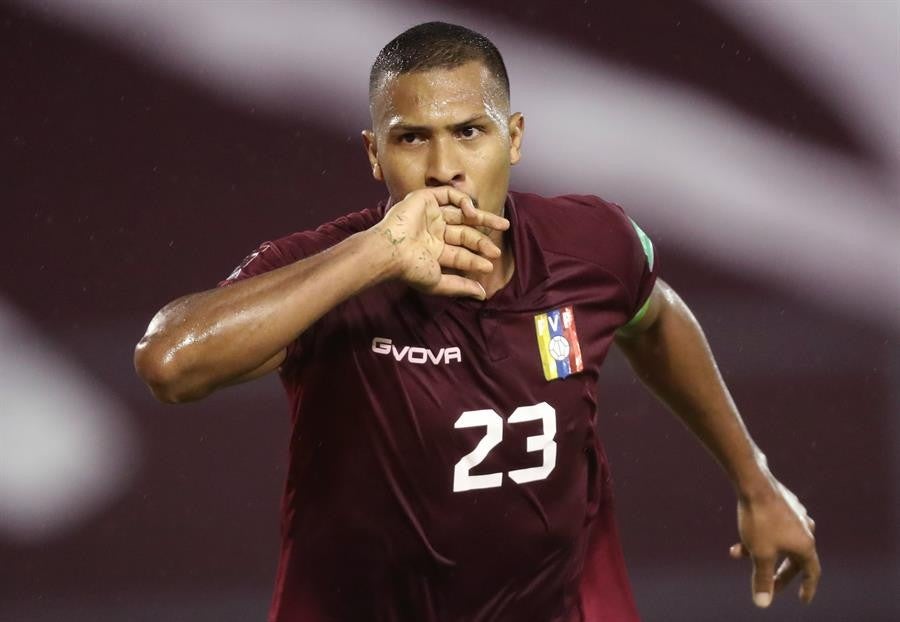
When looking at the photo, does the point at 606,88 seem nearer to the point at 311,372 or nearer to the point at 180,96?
the point at 180,96

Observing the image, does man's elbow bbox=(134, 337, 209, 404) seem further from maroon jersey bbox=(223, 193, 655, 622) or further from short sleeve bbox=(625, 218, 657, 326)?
short sleeve bbox=(625, 218, 657, 326)

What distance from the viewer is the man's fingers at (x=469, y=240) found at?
7.56 ft

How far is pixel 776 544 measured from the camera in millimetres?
2818

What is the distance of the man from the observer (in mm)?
2344

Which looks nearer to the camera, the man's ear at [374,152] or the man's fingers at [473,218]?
the man's fingers at [473,218]

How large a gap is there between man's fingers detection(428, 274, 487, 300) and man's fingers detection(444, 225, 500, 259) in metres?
0.06

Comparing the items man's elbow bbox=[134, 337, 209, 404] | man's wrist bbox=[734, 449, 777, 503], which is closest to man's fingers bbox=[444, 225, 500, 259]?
man's elbow bbox=[134, 337, 209, 404]

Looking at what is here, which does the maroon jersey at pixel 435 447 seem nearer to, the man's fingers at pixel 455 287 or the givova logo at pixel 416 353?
the givova logo at pixel 416 353

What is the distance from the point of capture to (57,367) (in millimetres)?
4160

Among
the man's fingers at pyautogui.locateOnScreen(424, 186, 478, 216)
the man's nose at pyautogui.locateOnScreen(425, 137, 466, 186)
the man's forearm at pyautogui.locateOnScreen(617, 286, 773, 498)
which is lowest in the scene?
the man's forearm at pyautogui.locateOnScreen(617, 286, 773, 498)

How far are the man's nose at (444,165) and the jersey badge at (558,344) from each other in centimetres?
32

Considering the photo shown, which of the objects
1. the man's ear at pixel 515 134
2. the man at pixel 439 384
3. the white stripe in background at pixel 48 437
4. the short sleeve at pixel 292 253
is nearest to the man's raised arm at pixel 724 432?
the man at pixel 439 384

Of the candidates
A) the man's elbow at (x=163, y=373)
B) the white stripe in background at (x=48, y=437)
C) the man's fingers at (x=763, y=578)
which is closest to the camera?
the man's elbow at (x=163, y=373)

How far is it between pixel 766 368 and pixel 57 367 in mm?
2290
